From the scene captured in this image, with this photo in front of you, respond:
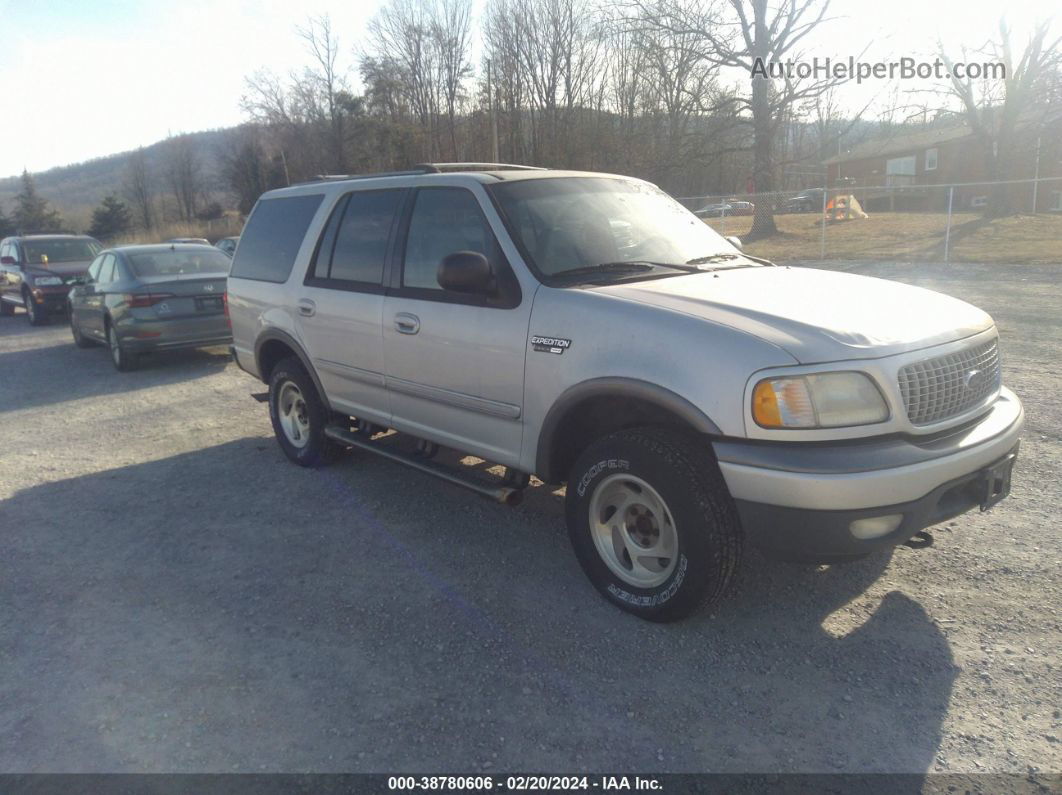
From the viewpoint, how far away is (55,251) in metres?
16.4

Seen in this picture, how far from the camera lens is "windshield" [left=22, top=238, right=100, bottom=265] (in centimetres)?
1631

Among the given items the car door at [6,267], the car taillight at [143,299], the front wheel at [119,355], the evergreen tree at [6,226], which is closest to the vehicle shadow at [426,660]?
the car taillight at [143,299]

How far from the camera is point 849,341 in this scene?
3084 millimetres

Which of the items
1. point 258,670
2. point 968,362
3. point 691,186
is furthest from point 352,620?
point 691,186

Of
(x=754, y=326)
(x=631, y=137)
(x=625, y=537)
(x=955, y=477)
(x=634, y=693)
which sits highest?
(x=631, y=137)

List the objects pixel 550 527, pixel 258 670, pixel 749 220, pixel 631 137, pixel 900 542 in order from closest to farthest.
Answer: pixel 900 542 < pixel 258 670 < pixel 550 527 < pixel 749 220 < pixel 631 137

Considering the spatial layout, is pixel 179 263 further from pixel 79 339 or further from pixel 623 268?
pixel 623 268

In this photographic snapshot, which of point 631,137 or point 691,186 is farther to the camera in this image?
point 691,186

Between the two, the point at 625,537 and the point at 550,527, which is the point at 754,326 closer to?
the point at 625,537

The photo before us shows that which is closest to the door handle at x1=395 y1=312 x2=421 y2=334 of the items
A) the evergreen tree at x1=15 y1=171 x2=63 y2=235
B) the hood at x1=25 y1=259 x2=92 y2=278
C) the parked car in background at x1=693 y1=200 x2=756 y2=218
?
the hood at x1=25 y1=259 x2=92 y2=278

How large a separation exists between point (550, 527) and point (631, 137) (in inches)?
1378

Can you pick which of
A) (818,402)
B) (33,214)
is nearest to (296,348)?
(818,402)

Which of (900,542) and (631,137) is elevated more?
(631,137)

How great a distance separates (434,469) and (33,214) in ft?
234
